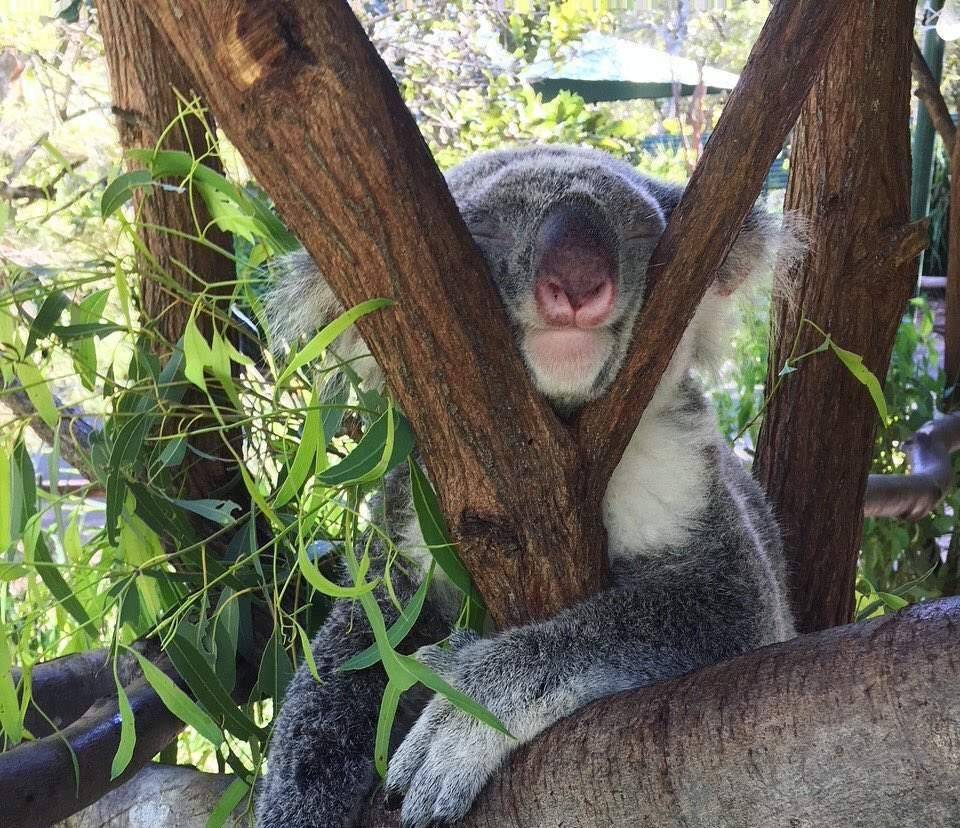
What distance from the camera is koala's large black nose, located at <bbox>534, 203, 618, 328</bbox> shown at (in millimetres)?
1308

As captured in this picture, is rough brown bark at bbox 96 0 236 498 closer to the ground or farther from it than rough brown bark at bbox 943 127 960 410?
farther from it

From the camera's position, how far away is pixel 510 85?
465 cm

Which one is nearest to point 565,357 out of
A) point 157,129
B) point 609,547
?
point 609,547

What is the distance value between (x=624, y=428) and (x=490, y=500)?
0.67 feet

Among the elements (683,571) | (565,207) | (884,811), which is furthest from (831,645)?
(565,207)

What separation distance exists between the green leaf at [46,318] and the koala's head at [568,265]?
317 mm

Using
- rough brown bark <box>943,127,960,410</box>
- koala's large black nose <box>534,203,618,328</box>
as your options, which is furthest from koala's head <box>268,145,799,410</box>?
rough brown bark <box>943,127,960,410</box>

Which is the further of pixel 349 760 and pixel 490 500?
pixel 349 760

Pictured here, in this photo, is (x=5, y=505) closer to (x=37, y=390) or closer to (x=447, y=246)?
(x=37, y=390)

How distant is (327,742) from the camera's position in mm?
1596

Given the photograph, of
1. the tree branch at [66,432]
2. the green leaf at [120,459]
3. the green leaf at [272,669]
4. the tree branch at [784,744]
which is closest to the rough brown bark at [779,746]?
the tree branch at [784,744]

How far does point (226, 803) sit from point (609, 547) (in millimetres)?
691

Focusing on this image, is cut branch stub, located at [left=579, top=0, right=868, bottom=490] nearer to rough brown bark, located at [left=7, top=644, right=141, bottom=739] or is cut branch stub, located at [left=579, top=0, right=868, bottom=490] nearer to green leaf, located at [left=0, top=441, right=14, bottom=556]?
green leaf, located at [left=0, top=441, right=14, bottom=556]

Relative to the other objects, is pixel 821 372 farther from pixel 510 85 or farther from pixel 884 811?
pixel 510 85
